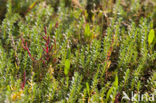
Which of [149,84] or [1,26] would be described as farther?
[1,26]

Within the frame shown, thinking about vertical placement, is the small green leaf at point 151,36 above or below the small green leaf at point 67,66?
above

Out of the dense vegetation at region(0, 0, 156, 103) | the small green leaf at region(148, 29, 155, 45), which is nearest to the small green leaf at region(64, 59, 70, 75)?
the dense vegetation at region(0, 0, 156, 103)

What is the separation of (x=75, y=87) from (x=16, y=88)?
22.5 inches

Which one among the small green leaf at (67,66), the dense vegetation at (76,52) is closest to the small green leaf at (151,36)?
the dense vegetation at (76,52)

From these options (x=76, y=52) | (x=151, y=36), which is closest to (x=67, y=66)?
(x=76, y=52)

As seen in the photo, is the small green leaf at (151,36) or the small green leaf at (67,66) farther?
the small green leaf at (151,36)

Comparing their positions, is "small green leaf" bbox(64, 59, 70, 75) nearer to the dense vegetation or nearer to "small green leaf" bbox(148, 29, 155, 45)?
the dense vegetation

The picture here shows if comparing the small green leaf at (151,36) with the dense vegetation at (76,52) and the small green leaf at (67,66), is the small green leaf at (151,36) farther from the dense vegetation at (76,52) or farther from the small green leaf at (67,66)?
the small green leaf at (67,66)

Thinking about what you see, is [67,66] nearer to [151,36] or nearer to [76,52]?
[76,52]

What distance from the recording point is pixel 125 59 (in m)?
2.75

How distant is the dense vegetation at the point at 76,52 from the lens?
2.49 metres

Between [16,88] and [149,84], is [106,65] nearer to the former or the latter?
[149,84]

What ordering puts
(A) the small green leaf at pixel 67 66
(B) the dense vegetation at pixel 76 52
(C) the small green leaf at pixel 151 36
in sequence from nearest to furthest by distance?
(B) the dense vegetation at pixel 76 52
(A) the small green leaf at pixel 67 66
(C) the small green leaf at pixel 151 36

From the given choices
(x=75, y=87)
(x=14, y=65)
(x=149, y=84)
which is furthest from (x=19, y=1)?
(x=149, y=84)
